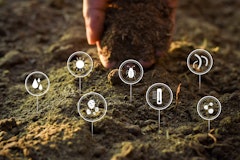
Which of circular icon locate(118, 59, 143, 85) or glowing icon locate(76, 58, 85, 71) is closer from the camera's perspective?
circular icon locate(118, 59, 143, 85)

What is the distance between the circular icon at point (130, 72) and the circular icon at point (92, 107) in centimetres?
14

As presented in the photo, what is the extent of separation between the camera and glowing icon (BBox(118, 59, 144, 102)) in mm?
1907

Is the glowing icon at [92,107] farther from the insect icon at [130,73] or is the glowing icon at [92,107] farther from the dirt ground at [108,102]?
the insect icon at [130,73]

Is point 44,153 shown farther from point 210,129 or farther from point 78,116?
point 210,129

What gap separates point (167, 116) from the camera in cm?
189

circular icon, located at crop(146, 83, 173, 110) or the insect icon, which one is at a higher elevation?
the insect icon

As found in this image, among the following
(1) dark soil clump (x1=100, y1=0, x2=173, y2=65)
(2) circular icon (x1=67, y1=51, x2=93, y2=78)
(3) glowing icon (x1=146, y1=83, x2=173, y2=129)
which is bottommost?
(3) glowing icon (x1=146, y1=83, x2=173, y2=129)

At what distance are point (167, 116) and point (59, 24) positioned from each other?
1.23 m

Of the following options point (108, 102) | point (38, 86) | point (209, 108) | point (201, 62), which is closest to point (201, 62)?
point (201, 62)

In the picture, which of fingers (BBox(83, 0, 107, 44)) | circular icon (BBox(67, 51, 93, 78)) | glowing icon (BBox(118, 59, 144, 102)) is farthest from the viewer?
fingers (BBox(83, 0, 107, 44))

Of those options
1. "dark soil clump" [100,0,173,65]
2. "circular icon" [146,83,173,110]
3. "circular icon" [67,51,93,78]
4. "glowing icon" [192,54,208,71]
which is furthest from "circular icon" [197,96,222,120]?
"circular icon" [67,51,93,78]

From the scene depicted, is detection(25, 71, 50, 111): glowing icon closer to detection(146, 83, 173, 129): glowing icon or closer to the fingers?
the fingers

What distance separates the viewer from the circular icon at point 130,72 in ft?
6.26

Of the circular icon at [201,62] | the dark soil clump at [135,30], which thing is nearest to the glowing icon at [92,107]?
the dark soil clump at [135,30]
